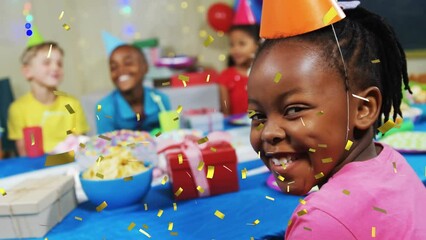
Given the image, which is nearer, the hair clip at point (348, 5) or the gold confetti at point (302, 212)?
the gold confetti at point (302, 212)

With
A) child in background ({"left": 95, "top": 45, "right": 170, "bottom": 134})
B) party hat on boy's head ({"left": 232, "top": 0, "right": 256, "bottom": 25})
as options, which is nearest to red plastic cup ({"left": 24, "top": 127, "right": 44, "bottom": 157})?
child in background ({"left": 95, "top": 45, "right": 170, "bottom": 134})

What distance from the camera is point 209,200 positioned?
1104 mm

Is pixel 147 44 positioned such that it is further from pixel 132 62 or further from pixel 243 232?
pixel 243 232

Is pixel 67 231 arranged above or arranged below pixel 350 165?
below

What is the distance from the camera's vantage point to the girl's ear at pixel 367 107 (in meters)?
0.74

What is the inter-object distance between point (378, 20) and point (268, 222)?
17.5 inches

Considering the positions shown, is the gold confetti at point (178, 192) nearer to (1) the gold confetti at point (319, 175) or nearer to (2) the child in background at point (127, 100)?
(1) the gold confetti at point (319, 175)

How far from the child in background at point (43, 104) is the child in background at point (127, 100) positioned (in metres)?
0.25

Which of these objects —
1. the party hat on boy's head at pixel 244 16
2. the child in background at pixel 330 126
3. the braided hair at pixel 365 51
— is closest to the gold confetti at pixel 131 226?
the child in background at pixel 330 126

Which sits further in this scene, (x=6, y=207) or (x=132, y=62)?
(x=132, y=62)

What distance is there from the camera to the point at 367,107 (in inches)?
29.7

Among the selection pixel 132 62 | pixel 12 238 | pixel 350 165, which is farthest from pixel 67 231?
pixel 132 62

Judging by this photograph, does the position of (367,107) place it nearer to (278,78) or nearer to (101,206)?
(278,78)

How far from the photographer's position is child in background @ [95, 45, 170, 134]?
2.22 m
